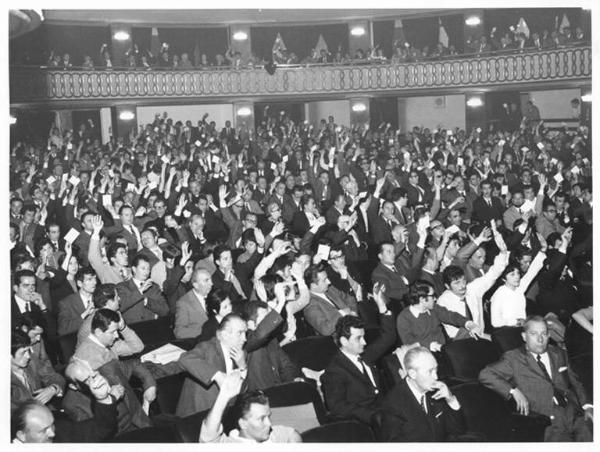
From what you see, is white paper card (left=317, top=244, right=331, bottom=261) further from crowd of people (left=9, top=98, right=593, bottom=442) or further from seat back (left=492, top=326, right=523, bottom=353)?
seat back (left=492, top=326, right=523, bottom=353)

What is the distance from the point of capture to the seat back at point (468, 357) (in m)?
6.32

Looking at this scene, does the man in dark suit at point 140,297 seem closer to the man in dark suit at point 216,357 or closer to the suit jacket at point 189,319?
the suit jacket at point 189,319

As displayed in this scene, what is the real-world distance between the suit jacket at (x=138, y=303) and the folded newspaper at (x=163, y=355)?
4.98ft

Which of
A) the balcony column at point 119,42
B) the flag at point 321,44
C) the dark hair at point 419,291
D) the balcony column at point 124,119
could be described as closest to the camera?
the dark hair at point 419,291

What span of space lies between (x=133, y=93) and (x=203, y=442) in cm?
Answer: 2217

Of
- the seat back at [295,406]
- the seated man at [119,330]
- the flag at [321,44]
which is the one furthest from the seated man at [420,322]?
the flag at [321,44]

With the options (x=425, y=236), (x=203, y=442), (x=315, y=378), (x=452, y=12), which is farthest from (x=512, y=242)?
(x=452, y=12)

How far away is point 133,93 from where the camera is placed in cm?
2556

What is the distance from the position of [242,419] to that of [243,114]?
75.7 ft

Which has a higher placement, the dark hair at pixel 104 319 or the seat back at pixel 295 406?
the dark hair at pixel 104 319

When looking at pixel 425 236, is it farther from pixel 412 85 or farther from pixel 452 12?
pixel 452 12

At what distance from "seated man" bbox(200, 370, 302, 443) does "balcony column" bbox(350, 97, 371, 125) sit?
74.8 ft

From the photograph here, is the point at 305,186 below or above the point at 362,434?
above

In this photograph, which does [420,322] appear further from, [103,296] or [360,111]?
[360,111]
